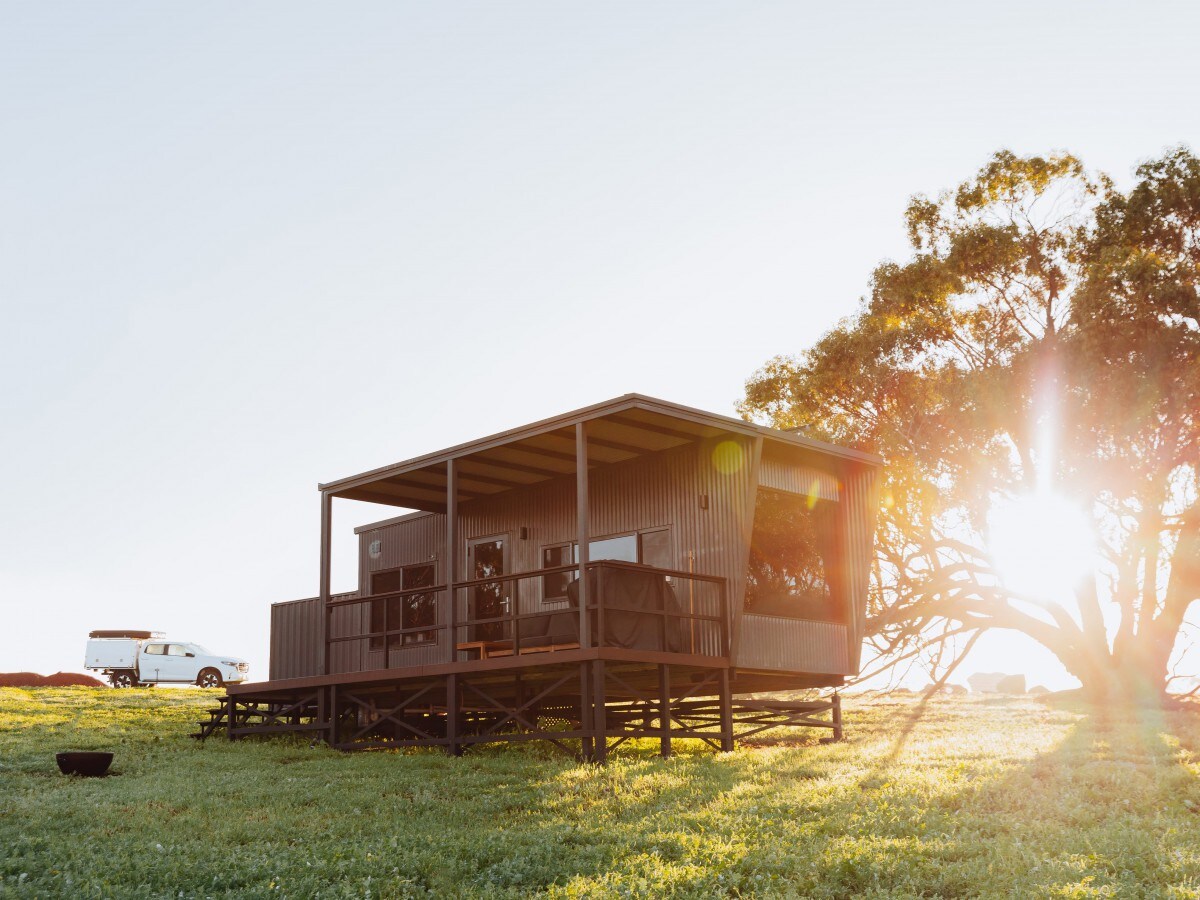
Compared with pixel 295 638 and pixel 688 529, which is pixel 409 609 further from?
pixel 688 529

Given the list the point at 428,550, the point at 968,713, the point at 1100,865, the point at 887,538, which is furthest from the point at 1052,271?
the point at 1100,865

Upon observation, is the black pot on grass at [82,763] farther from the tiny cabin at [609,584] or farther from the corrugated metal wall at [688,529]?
the corrugated metal wall at [688,529]

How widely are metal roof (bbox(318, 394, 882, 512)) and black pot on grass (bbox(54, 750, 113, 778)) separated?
609 cm

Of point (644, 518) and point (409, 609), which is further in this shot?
point (409, 609)

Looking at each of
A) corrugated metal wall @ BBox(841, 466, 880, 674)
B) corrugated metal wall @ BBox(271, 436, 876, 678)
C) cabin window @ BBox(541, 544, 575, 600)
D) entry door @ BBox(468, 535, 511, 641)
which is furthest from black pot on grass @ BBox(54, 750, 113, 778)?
corrugated metal wall @ BBox(841, 466, 880, 674)

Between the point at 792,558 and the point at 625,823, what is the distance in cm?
854

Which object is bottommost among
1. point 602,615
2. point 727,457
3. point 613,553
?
point 602,615

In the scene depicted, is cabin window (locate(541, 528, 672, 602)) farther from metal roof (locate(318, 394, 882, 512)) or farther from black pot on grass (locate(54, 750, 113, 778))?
black pot on grass (locate(54, 750, 113, 778))

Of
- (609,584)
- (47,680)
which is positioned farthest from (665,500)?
Answer: (47,680)

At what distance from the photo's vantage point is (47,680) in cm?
4416

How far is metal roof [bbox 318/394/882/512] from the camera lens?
16.5m

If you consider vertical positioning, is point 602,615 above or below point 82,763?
above

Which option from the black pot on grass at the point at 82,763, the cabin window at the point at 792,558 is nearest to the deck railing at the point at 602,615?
the cabin window at the point at 792,558

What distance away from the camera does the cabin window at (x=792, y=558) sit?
18.5 meters
